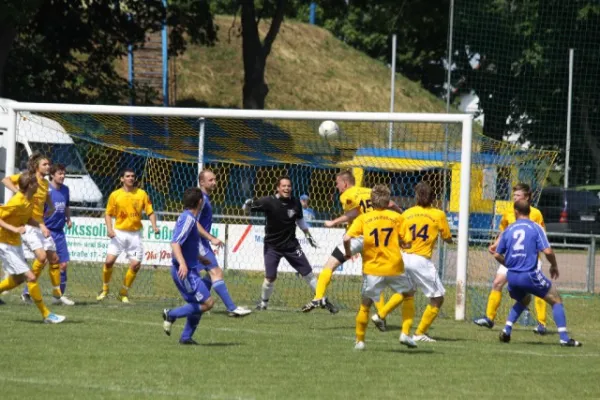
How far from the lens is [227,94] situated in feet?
173

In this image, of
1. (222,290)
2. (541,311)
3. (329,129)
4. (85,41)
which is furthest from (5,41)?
(541,311)

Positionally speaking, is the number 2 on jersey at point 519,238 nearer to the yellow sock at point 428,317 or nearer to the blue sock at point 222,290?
the yellow sock at point 428,317

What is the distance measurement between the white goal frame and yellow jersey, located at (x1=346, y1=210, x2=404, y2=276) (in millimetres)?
4246

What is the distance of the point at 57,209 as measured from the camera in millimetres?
16516

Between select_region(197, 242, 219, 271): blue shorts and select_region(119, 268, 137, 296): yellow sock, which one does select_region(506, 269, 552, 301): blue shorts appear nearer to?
select_region(197, 242, 219, 271): blue shorts

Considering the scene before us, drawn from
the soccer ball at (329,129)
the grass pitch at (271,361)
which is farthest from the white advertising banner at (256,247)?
the grass pitch at (271,361)

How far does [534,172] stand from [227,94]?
3518cm

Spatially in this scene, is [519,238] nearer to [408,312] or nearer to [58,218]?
[408,312]

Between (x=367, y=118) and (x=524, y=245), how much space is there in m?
4.20

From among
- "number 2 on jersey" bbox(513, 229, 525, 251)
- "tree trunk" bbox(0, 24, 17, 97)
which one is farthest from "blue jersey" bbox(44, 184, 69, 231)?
"tree trunk" bbox(0, 24, 17, 97)

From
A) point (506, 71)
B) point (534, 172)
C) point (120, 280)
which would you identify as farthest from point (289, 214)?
point (506, 71)

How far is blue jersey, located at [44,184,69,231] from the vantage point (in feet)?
54.2

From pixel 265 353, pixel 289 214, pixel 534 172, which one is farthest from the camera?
pixel 534 172

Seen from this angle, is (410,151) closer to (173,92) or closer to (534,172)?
(534,172)
